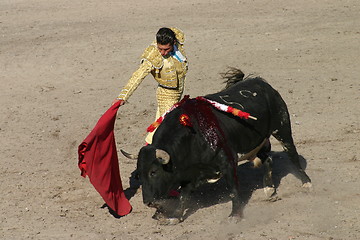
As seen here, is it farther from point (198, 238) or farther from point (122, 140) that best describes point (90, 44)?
point (198, 238)

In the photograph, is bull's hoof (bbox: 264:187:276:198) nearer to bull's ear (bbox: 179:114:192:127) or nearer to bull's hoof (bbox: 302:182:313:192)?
bull's hoof (bbox: 302:182:313:192)

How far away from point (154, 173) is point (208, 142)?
74cm

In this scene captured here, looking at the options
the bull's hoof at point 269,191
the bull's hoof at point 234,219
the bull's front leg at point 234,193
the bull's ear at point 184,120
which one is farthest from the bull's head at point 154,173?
the bull's hoof at point 269,191

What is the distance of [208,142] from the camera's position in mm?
8086

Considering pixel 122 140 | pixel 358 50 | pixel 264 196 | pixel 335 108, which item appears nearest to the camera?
pixel 264 196

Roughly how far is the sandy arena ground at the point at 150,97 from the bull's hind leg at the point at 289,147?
Answer: 0.16m

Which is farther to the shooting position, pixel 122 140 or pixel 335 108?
pixel 335 108

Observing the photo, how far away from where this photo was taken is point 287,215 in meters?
8.39

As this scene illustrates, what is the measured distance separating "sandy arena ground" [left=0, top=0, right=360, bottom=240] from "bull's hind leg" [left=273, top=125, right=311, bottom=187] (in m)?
0.16

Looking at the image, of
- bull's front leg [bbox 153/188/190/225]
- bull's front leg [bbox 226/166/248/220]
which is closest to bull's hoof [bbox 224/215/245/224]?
bull's front leg [bbox 226/166/248/220]

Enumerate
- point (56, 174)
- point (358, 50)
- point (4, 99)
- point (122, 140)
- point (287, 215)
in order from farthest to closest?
point (358, 50)
point (4, 99)
point (122, 140)
point (56, 174)
point (287, 215)

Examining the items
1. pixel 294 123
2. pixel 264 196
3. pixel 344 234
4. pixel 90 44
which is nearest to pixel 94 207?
pixel 264 196

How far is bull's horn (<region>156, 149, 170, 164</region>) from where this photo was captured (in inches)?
297

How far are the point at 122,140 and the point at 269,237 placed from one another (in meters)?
3.60
